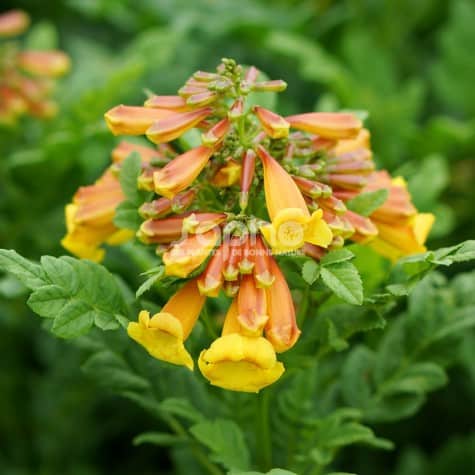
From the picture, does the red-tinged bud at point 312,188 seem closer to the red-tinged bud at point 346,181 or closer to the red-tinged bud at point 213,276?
the red-tinged bud at point 346,181

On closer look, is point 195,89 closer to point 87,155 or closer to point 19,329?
point 87,155

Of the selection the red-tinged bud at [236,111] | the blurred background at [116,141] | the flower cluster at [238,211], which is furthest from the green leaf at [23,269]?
the blurred background at [116,141]

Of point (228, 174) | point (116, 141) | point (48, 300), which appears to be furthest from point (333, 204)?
point (116, 141)

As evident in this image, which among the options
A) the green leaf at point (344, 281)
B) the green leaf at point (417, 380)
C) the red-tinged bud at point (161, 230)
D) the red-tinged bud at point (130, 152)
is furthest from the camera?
the green leaf at point (417, 380)

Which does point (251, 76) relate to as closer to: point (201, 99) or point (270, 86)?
point (270, 86)

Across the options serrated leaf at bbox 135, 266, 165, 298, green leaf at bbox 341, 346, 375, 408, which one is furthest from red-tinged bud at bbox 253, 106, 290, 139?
green leaf at bbox 341, 346, 375, 408

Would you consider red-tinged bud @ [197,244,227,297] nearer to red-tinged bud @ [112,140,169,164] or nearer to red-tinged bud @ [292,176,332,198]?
red-tinged bud @ [292,176,332,198]
